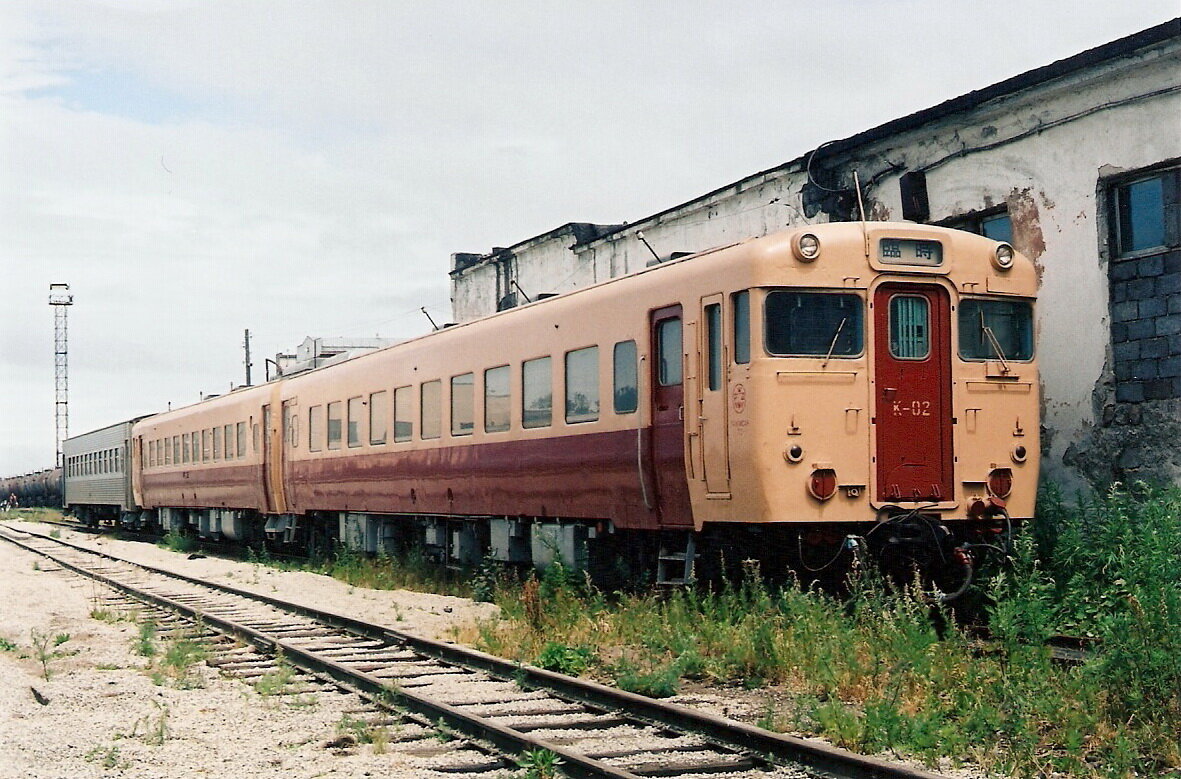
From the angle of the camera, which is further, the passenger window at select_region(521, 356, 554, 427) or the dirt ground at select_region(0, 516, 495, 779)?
the passenger window at select_region(521, 356, 554, 427)

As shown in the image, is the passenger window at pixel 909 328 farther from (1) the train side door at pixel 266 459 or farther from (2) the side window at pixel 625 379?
(1) the train side door at pixel 266 459

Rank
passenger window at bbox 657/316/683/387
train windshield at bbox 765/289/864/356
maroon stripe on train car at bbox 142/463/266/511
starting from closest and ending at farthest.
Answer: train windshield at bbox 765/289/864/356
passenger window at bbox 657/316/683/387
maroon stripe on train car at bbox 142/463/266/511

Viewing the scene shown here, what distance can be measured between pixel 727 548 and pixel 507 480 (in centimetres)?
419

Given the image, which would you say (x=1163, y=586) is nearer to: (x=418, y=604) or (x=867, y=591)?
(x=867, y=591)

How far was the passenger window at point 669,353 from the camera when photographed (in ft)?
39.0

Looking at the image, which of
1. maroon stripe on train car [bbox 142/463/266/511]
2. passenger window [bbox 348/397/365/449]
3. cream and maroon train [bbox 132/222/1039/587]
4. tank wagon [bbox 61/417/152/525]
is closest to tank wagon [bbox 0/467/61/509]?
tank wagon [bbox 61/417/152/525]

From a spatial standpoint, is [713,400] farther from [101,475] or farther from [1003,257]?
[101,475]

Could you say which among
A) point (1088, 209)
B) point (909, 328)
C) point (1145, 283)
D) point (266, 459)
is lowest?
point (266, 459)

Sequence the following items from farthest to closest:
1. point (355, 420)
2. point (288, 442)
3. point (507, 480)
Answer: point (288, 442) → point (355, 420) → point (507, 480)

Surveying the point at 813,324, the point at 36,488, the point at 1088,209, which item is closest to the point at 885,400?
the point at 813,324

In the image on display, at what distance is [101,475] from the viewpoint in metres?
43.1

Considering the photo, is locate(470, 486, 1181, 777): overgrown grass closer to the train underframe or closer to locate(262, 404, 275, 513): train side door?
the train underframe

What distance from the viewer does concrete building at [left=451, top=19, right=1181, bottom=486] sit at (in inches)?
498

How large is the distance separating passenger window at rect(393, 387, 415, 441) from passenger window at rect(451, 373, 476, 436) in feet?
5.17
